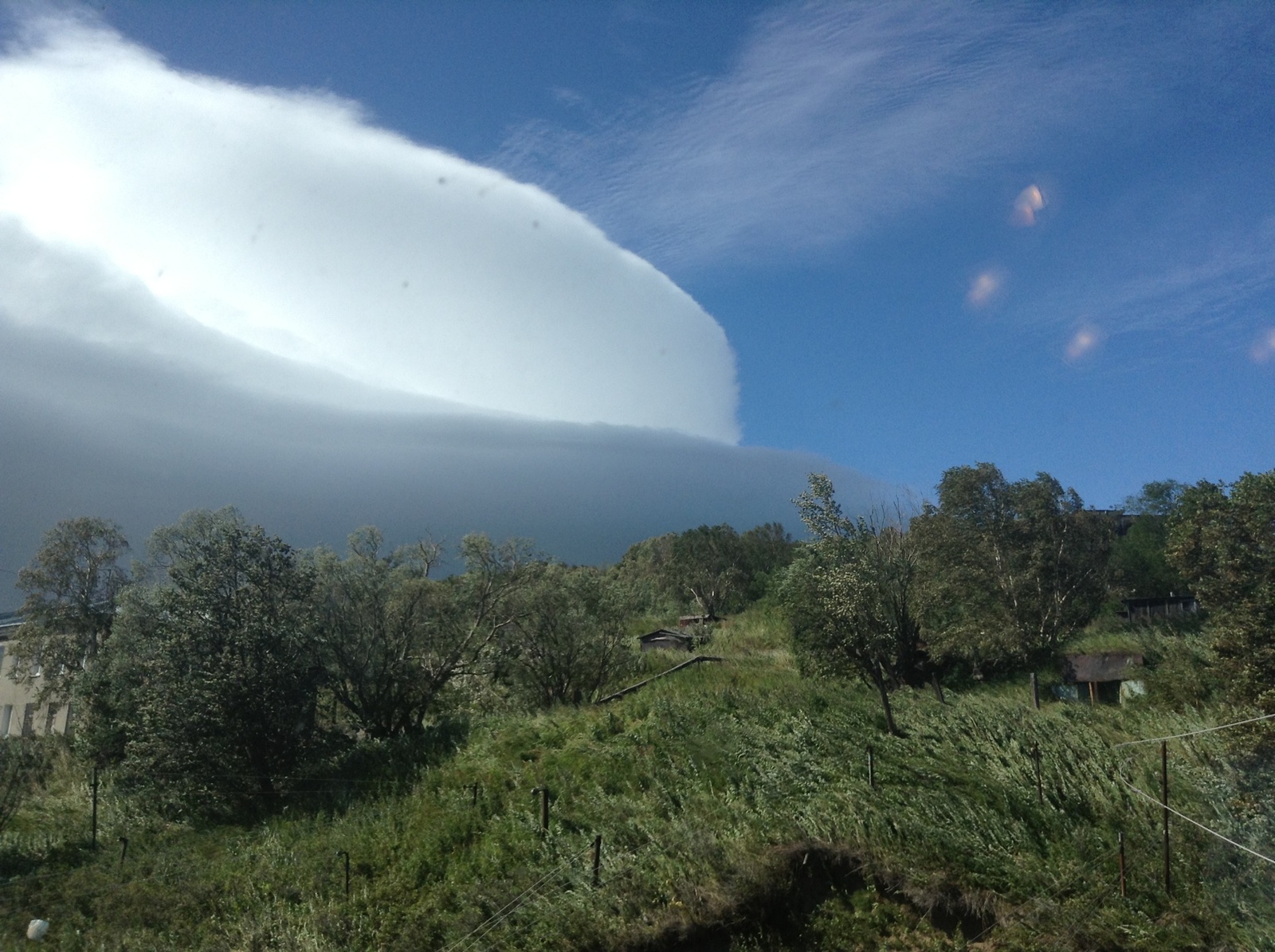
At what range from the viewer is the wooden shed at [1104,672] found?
23391 millimetres

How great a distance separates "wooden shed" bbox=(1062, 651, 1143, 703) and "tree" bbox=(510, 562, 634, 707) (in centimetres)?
1499

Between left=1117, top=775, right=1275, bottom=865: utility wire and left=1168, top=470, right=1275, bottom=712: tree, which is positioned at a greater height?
left=1168, top=470, right=1275, bottom=712: tree

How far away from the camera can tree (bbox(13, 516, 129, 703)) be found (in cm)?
3866

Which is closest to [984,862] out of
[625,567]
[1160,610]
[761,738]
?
[761,738]

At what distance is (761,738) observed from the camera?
59.1ft

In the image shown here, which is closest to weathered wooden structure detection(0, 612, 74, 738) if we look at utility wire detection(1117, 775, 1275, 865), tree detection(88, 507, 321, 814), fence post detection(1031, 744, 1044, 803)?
tree detection(88, 507, 321, 814)

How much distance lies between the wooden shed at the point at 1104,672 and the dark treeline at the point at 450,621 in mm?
2783

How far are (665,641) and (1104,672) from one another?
971 inches

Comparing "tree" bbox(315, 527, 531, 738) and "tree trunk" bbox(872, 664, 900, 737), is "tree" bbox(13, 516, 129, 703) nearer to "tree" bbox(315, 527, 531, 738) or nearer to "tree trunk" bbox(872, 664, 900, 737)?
"tree" bbox(315, 527, 531, 738)

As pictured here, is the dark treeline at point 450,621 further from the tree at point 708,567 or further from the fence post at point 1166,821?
the tree at point 708,567

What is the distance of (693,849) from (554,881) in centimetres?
244

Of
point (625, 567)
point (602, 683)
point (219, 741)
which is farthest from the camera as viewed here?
point (625, 567)

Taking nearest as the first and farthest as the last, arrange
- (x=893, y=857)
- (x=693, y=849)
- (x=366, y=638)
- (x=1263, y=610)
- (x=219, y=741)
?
(x=893, y=857) → (x=693, y=849) → (x=1263, y=610) → (x=219, y=741) → (x=366, y=638)

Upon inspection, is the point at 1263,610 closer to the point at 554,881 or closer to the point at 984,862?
the point at 984,862
